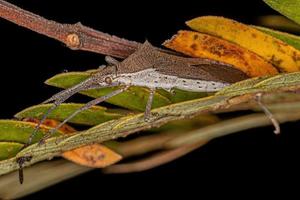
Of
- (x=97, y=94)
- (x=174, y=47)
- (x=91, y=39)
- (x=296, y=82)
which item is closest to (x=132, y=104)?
(x=97, y=94)

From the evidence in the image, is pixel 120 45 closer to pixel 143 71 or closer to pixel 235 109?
pixel 143 71

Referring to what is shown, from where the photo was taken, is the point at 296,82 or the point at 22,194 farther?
the point at 22,194

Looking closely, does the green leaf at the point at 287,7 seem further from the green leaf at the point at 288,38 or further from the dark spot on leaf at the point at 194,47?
the dark spot on leaf at the point at 194,47

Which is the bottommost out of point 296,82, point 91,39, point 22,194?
point 22,194

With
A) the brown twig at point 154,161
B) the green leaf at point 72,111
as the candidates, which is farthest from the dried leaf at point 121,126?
the brown twig at point 154,161

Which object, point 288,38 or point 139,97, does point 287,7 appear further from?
point 139,97

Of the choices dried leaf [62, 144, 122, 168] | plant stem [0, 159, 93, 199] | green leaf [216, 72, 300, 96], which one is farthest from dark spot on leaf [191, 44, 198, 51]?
plant stem [0, 159, 93, 199]

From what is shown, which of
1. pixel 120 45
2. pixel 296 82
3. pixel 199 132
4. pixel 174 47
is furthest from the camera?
pixel 199 132

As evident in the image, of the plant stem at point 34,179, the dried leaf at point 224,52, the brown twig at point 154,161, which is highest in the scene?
the dried leaf at point 224,52
